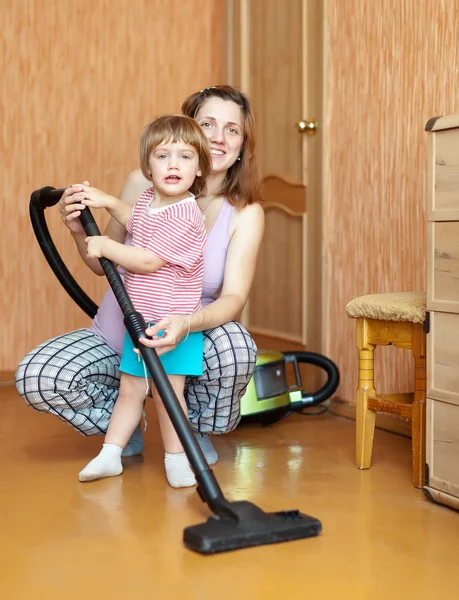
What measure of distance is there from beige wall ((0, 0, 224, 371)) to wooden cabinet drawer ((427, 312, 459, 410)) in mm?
2095

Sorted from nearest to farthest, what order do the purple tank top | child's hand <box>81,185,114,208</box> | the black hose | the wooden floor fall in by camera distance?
the wooden floor < child's hand <box>81,185,114,208</box> < the purple tank top < the black hose

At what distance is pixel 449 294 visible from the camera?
189 centimetres

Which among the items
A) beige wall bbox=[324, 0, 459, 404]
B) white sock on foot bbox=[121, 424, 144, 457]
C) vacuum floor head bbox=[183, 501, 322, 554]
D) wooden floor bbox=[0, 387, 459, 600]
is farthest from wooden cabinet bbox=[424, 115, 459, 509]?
white sock on foot bbox=[121, 424, 144, 457]

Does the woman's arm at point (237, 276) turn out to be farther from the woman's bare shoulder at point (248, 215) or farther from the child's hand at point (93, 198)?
the child's hand at point (93, 198)

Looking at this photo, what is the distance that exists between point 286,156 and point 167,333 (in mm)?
1632

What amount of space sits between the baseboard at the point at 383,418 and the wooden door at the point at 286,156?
0.23 metres

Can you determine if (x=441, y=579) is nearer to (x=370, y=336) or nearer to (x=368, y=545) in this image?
(x=368, y=545)

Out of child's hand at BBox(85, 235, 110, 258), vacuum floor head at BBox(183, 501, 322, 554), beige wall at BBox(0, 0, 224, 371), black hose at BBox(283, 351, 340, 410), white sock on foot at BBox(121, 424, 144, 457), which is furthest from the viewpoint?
beige wall at BBox(0, 0, 224, 371)

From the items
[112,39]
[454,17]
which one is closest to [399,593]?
[454,17]

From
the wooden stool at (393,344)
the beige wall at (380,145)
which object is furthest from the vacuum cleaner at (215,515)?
the beige wall at (380,145)

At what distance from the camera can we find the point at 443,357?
191cm

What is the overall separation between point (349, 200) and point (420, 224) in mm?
425

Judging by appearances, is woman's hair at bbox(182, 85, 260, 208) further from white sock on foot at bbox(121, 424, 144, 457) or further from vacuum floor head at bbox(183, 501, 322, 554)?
vacuum floor head at bbox(183, 501, 322, 554)

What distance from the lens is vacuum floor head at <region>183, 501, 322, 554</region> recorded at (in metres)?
1.59
